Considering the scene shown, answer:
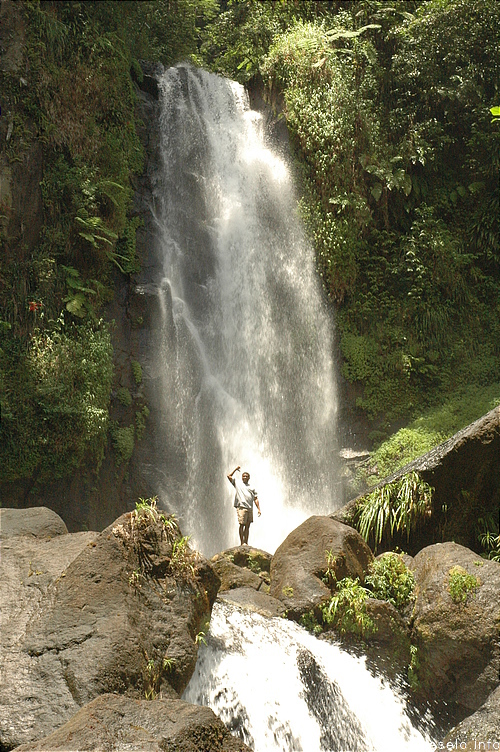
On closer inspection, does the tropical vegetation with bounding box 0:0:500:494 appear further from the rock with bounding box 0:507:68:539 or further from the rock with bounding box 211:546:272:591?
the rock with bounding box 211:546:272:591

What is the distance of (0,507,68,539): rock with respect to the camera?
5.92m

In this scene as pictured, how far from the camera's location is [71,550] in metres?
5.39

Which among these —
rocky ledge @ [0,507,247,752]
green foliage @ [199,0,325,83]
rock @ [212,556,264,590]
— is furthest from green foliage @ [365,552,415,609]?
green foliage @ [199,0,325,83]

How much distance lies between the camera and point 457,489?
328 inches

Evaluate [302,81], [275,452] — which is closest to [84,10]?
[302,81]

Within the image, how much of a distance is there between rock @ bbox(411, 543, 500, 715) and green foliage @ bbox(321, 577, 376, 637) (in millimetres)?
535

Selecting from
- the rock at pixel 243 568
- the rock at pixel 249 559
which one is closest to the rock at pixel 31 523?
the rock at pixel 243 568

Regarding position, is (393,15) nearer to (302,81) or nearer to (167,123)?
(302,81)

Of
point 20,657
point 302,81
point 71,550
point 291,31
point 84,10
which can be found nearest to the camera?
point 20,657

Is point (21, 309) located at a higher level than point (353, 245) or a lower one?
lower

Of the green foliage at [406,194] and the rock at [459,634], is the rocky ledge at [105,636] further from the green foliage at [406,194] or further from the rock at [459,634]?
the green foliage at [406,194]

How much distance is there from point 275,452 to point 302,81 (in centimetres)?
939

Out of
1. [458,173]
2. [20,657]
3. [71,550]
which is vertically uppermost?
[458,173]

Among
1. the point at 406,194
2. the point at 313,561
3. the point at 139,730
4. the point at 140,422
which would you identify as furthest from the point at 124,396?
the point at 139,730
